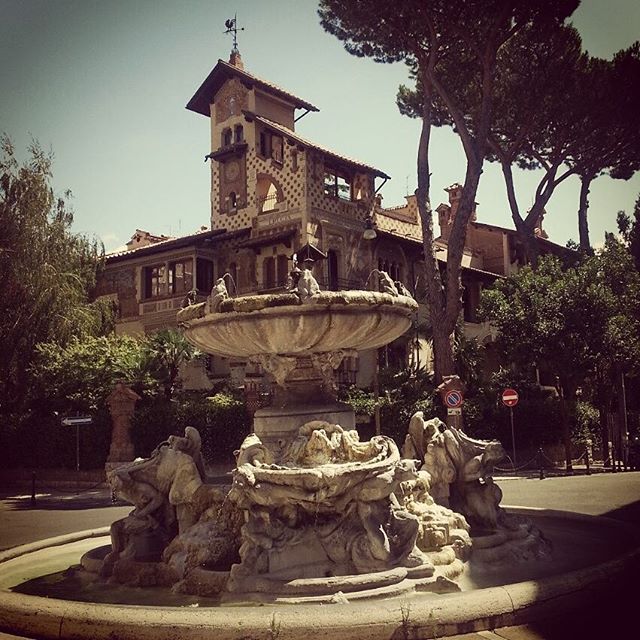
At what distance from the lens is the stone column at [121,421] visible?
24031mm

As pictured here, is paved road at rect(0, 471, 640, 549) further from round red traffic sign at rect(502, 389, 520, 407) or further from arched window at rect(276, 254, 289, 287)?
arched window at rect(276, 254, 289, 287)

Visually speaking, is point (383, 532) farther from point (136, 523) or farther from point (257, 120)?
point (257, 120)

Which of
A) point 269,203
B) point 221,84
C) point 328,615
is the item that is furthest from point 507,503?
point 221,84

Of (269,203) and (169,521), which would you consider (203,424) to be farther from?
(169,521)

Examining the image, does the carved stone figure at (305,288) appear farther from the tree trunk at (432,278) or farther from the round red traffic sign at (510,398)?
the tree trunk at (432,278)

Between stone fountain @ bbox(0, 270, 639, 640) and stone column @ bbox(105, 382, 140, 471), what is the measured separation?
15.4 meters

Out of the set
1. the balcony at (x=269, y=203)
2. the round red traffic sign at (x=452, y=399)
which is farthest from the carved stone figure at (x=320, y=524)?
the balcony at (x=269, y=203)

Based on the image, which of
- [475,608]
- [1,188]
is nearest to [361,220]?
[1,188]

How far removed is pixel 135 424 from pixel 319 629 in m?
20.8

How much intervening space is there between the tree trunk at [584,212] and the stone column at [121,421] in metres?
18.9

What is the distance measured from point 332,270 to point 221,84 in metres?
11.5

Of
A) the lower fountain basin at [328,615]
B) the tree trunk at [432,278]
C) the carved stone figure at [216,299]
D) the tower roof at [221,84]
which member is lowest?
the lower fountain basin at [328,615]

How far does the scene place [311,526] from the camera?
646 centimetres

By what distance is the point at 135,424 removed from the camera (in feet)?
80.4
